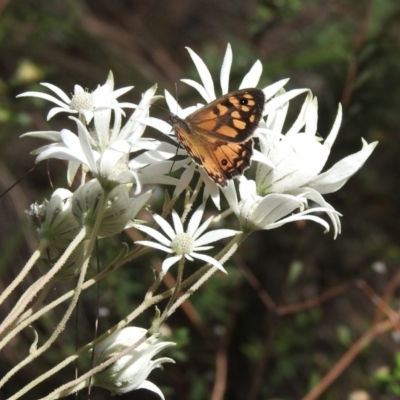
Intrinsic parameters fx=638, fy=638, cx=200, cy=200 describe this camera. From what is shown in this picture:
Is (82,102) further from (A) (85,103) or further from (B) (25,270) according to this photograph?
(B) (25,270)

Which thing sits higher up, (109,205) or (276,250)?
(109,205)

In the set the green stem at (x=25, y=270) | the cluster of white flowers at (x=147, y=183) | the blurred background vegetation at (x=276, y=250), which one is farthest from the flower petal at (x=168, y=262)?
the blurred background vegetation at (x=276, y=250)

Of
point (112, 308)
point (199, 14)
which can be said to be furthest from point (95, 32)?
point (112, 308)

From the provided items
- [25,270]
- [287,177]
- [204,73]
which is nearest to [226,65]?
[204,73]

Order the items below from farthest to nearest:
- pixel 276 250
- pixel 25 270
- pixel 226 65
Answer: pixel 276 250, pixel 226 65, pixel 25 270

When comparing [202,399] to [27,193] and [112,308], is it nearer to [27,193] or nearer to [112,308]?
[112,308]

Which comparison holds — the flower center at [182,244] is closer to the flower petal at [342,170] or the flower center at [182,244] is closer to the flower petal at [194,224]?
the flower petal at [194,224]
